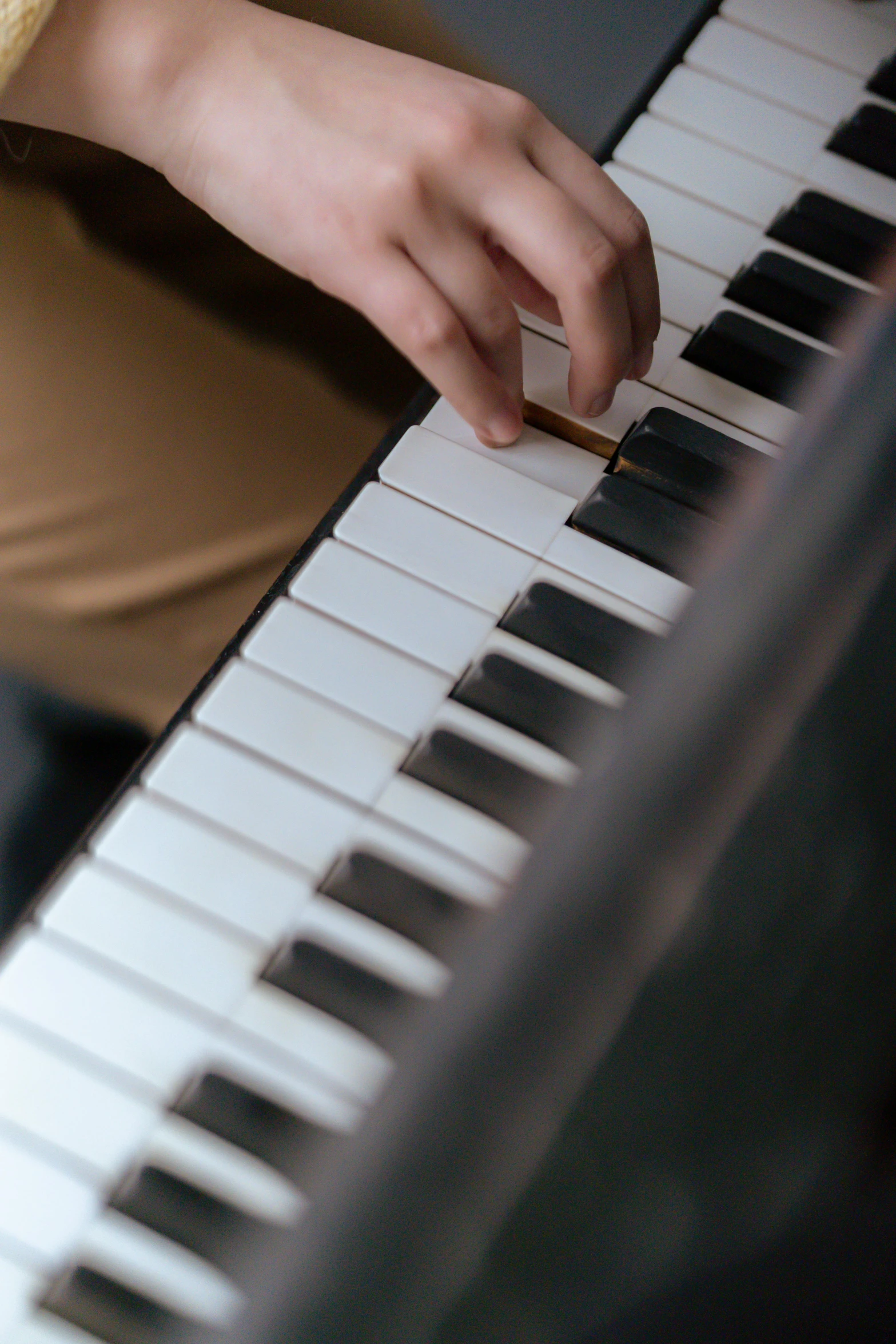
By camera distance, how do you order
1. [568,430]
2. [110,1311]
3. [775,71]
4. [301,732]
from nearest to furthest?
[110,1311] < [301,732] < [568,430] < [775,71]

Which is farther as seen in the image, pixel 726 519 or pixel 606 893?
pixel 726 519

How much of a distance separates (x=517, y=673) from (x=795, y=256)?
33 cm

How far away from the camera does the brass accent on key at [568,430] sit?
636 mm

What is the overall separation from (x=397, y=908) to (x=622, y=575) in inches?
8.0

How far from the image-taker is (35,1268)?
1.48ft

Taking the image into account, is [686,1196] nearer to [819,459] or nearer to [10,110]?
[819,459]

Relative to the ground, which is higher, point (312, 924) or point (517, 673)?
point (517, 673)

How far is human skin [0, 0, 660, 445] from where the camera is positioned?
24.3 inches

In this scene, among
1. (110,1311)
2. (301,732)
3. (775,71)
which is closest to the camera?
Answer: (110,1311)

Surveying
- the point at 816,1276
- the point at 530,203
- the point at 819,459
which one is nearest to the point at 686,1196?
the point at 816,1276

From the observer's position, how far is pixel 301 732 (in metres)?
0.54

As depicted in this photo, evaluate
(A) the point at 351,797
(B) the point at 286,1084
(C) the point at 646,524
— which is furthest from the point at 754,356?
(B) the point at 286,1084

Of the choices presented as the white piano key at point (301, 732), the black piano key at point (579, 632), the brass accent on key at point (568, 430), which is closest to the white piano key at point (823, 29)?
the brass accent on key at point (568, 430)

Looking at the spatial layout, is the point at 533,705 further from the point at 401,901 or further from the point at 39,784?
the point at 39,784
